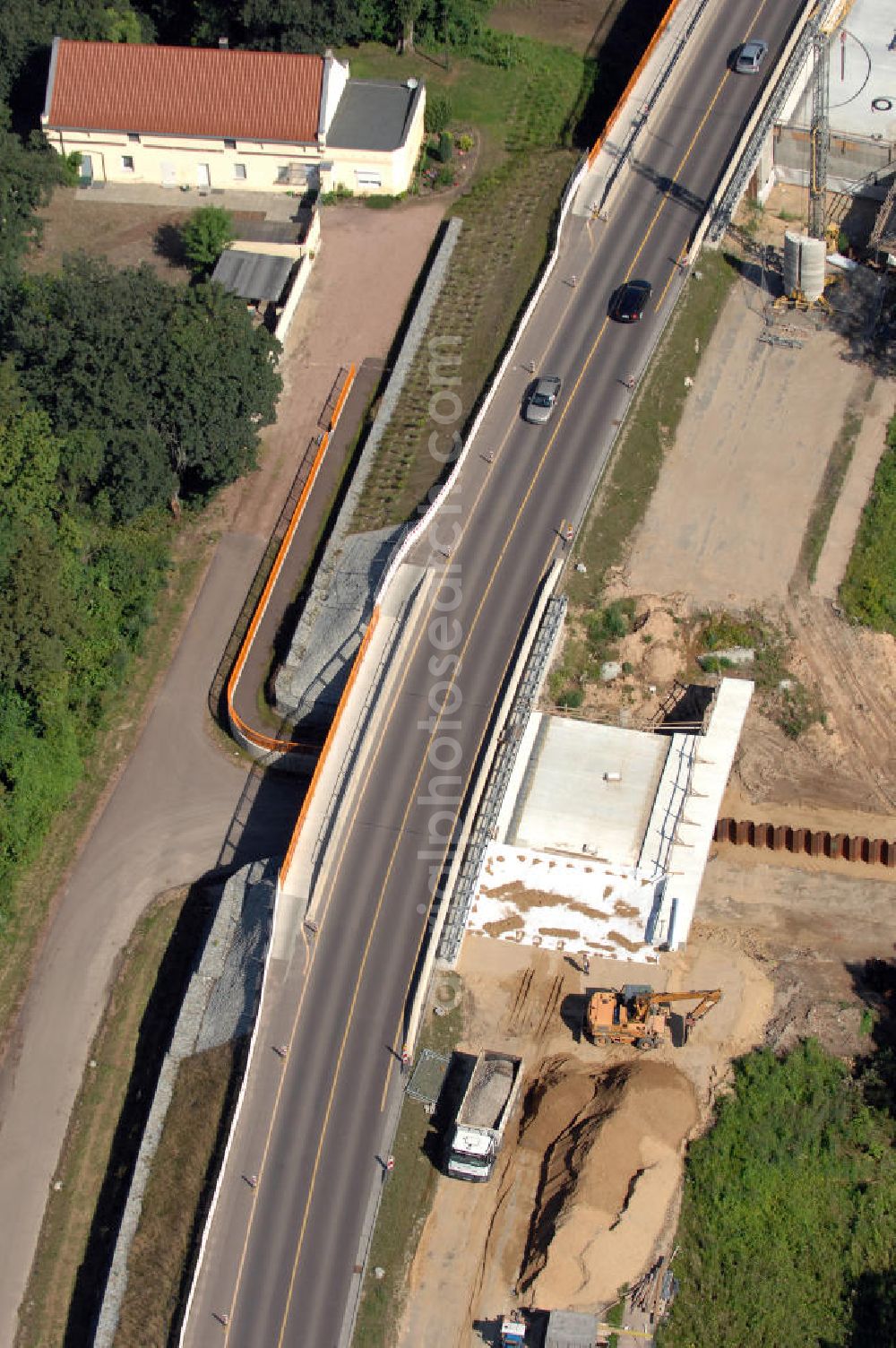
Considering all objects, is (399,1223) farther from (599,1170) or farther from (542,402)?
(542,402)

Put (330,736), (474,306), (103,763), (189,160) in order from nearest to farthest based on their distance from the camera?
(330,736) < (103,763) < (474,306) < (189,160)

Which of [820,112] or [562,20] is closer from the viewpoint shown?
[820,112]

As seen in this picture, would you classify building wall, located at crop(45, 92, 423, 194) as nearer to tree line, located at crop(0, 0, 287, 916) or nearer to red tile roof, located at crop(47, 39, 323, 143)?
red tile roof, located at crop(47, 39, 323, 143)

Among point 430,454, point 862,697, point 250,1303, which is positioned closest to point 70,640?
point 430,454

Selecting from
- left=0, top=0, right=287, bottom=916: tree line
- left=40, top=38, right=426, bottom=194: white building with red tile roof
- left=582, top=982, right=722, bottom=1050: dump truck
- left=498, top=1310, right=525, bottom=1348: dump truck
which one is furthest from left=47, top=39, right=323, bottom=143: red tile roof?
left=498, top=1310, right=525, bottom=1348: dump truck

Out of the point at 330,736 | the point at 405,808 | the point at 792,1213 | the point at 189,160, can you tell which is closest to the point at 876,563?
the point at 405,808

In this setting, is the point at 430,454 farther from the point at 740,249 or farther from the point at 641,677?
the point at 740,249

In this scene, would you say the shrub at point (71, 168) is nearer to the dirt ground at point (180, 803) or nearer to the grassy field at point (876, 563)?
the dirt ground at point (180, 803)
